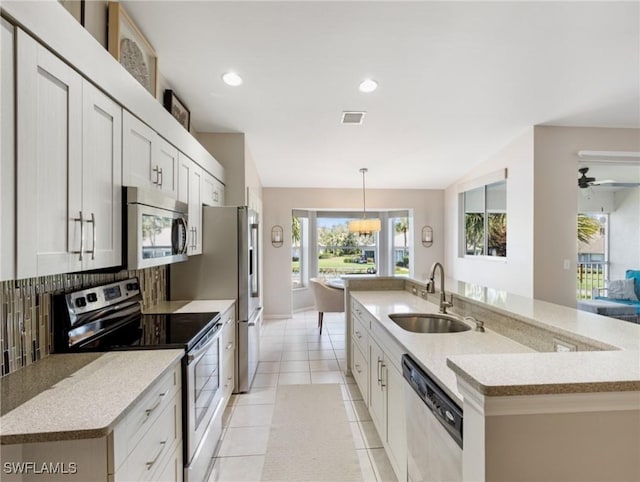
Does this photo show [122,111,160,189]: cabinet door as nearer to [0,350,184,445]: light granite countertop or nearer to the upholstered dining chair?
[0,350,184,445]: light granite countertop

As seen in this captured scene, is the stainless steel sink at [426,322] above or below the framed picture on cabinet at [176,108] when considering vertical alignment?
below

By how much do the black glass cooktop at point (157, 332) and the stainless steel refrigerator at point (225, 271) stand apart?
604 mm

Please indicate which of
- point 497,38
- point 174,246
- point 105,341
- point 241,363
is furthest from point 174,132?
point 497,38

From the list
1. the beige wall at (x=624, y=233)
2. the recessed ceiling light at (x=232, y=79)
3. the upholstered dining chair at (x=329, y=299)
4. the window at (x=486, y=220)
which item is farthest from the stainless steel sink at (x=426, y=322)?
the beige wall at (x=624, y=233)

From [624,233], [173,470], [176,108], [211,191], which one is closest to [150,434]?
[173,470]

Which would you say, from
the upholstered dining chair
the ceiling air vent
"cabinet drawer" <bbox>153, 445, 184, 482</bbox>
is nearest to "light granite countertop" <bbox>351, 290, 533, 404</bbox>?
"cabinet drawer" <bbox>153, 445, 184, 482</bbox>

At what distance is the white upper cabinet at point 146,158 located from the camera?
5.41 feet

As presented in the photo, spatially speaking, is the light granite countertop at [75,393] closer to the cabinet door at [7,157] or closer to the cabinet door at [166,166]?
the cabinet door at [7,157]

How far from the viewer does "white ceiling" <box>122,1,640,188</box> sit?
2152mm

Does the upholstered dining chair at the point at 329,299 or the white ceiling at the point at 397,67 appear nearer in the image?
the white ceiling at the point at 397,67

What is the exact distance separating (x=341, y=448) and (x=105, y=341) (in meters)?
1.66

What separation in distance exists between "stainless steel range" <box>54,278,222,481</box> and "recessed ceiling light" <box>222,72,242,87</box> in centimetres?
189

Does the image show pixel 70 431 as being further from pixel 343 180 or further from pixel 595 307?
pixel 595 307

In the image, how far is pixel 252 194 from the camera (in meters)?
4.50
